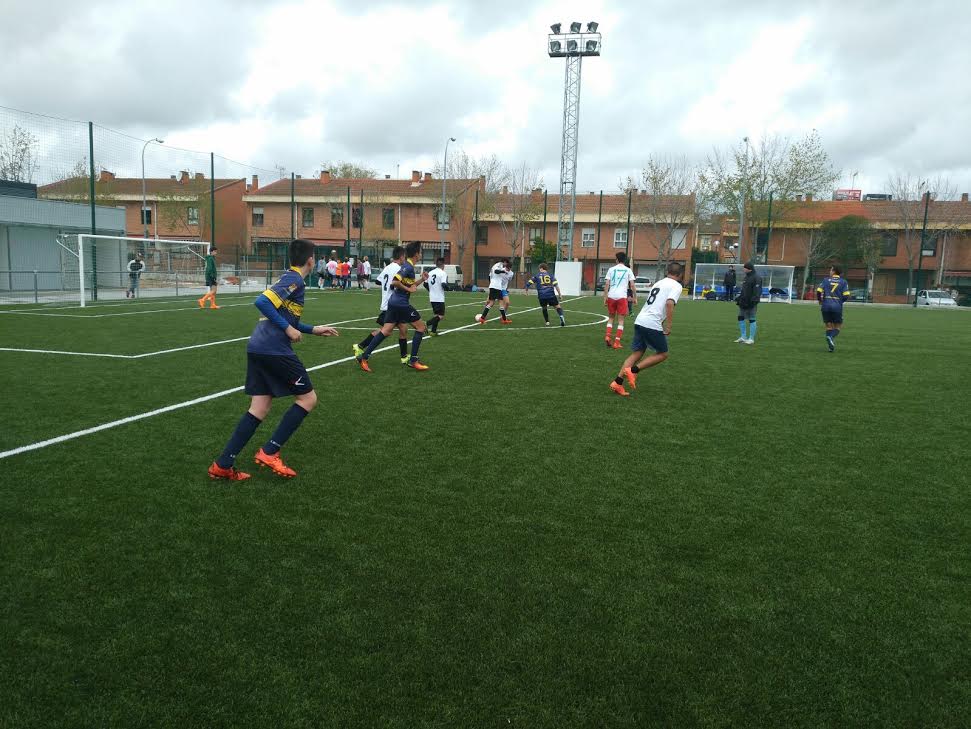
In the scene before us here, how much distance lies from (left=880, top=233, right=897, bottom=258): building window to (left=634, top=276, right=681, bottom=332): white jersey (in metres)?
56.0

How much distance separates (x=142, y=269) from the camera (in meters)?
28.7

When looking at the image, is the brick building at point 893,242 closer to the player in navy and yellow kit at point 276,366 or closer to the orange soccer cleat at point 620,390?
the orange soccer cleat at point 620,390

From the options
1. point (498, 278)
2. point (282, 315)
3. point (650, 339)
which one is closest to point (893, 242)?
point (498, 278)

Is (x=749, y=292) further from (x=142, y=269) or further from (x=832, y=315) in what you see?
(x=142, y=269)

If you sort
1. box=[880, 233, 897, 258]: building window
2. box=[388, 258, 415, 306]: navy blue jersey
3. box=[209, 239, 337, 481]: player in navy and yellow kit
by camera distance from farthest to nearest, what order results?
1. box=[880, 233, 897, 258]: building window
2. box=[388, 258, 415, 306]: navy blue jersey
3. box=[209, 239, 337, 481]: player in navy and yellow kit

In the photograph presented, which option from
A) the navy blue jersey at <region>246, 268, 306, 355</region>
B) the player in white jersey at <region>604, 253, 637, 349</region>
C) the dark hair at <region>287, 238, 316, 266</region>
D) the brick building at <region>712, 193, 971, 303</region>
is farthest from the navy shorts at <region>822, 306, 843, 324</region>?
the brick building at <region>712, 193, 971, 303</region>

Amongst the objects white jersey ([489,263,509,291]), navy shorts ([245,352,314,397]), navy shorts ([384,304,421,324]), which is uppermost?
white jersey ([489,263,509,291])

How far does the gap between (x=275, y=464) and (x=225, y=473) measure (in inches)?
15.2

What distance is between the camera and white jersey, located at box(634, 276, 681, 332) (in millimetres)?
Result: 9070

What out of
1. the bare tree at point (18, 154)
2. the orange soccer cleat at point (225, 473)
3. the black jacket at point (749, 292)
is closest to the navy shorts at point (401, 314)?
the orange soccer cleat at point (225, 473)

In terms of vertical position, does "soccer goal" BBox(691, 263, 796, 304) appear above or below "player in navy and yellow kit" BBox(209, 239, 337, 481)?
above

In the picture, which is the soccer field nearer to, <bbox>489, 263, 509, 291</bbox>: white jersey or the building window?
<bbox>489, 263, 509, 291</bbox>: white jersey

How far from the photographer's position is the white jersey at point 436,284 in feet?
44.4

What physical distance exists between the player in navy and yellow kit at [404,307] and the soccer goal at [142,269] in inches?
793
